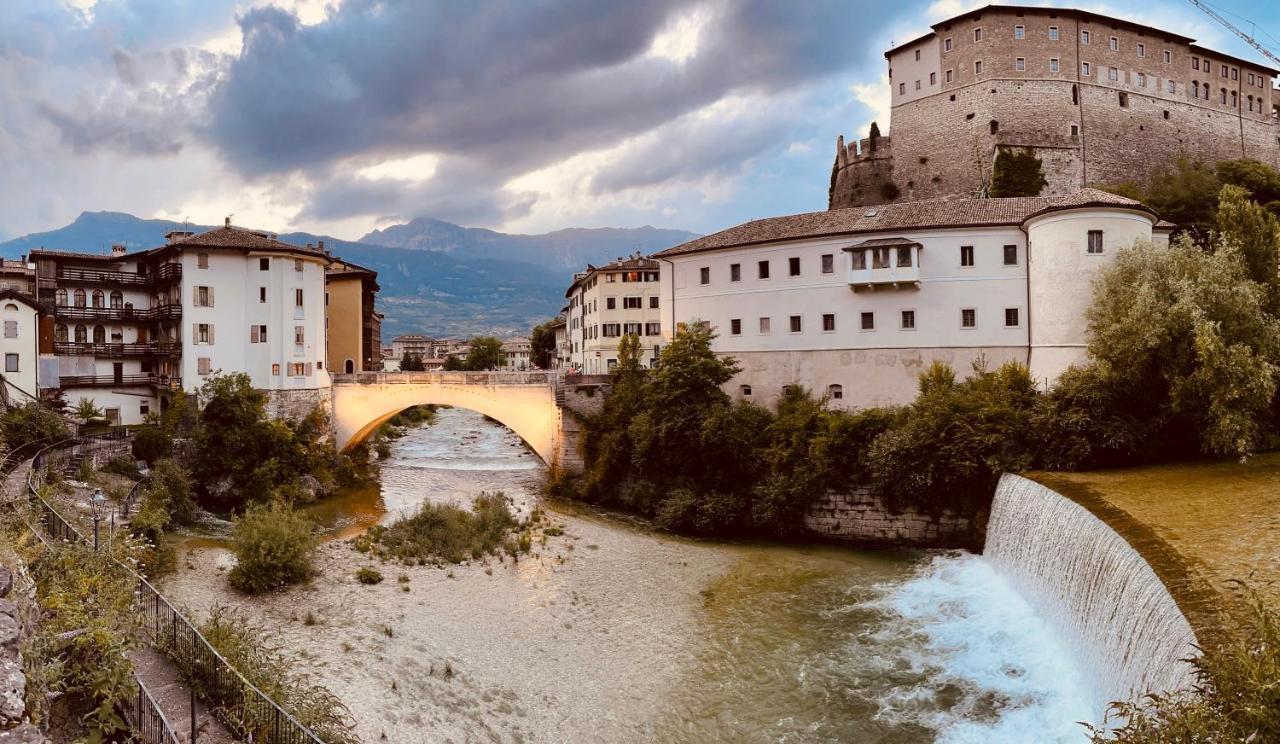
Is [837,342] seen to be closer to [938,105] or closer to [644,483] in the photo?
[644,483]

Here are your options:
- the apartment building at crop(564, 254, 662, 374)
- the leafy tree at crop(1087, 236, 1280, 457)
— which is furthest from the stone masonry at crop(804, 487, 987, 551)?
the apartment building at crop(564, 254, 662, 374)

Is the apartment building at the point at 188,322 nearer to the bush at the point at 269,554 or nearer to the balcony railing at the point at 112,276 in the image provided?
the balcony railing at the point at 112,276

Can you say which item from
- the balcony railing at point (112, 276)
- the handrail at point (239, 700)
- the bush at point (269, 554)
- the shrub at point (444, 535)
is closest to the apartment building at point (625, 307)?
the balcony railing at point (112, 276)

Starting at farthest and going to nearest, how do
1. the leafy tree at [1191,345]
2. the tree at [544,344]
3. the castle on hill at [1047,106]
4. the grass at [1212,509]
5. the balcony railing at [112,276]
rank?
the tree at [544,344] → the castle on hill at [1047,106] → the balcony railing at [112,276] → the leafy tree at [1191,345] → the grass at [1212,509]

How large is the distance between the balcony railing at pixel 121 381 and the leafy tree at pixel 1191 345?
147 feet

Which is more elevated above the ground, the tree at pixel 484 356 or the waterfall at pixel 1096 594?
the tree at pixel 484 356

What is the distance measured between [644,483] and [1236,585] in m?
24.4

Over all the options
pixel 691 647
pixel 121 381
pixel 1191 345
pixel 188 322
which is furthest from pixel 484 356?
pixel 1191 345

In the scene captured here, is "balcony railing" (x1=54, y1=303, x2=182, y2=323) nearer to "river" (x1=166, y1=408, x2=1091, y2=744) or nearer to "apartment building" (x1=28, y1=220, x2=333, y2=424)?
"apartment building" (x1=28, y1=220, x2=333, y2=424)

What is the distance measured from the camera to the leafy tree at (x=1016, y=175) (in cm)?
5541

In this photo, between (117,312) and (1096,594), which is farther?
(117,312)

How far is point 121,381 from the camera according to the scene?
44.5 m

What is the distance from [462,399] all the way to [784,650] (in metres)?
27.1

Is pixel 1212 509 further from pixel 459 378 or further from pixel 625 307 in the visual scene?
pixel 625 307
